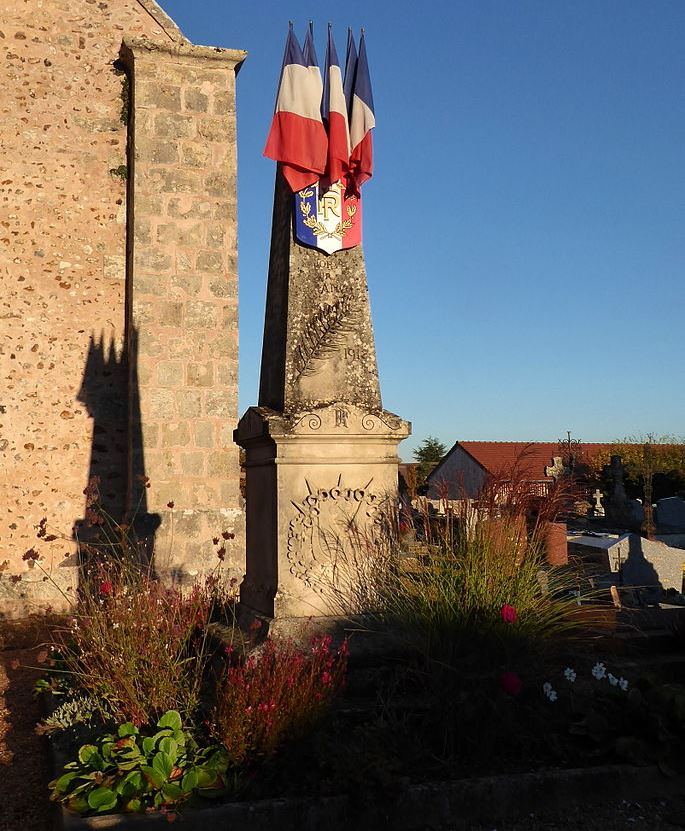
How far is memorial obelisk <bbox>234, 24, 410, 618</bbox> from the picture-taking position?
178 inches

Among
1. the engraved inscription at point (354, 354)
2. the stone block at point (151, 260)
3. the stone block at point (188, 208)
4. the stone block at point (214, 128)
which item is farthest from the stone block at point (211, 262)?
the engraved inscription at point (354, 354)

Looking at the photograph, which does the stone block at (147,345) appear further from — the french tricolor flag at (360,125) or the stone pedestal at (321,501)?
the stone pedestal at (321,501)

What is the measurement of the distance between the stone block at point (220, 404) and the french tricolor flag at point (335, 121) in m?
4.21

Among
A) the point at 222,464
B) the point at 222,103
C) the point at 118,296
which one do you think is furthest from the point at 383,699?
the point at 222,103

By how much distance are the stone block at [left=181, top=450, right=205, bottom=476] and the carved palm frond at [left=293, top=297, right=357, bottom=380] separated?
4.21 m

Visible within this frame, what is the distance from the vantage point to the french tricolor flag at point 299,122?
203 inches

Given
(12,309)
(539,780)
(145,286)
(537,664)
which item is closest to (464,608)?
(537,664)

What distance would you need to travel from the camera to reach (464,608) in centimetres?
399

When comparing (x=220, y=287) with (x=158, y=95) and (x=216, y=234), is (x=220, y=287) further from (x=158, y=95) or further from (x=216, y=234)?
(x=158, y=95)

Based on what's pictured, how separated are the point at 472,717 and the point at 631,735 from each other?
2.51ft

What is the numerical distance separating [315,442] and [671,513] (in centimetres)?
Result: 2500

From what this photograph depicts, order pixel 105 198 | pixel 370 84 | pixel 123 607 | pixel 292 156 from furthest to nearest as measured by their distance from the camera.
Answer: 1. pixel 105 198
2. pixel 370 84
3. pixel 292 156
4. pixel 123 607

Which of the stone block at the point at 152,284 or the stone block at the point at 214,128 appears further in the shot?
the stone block at the point at 214,128

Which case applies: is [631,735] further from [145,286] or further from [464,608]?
[145,286]
